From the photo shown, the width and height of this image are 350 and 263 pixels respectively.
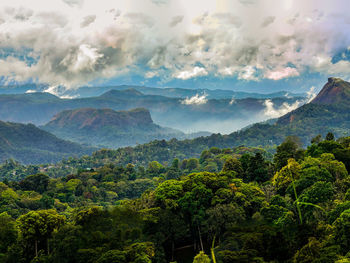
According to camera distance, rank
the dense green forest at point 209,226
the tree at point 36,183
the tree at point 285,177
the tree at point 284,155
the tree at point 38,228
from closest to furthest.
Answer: the dense green forest at point 209,226 < the tree at point 38,228 < the tree at point 285,177 < the tree at point 284,155 < the tree at point 36,183

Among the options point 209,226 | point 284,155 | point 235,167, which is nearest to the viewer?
point 209,226

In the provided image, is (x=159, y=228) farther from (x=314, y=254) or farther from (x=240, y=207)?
(x=314, y=254)

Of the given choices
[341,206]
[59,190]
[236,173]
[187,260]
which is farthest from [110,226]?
[59,190]

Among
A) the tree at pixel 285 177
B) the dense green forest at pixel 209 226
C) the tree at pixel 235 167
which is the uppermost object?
the tree at pixel 235 167

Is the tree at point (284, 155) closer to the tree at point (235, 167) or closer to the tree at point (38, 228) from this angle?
the tree at point (235, 167)

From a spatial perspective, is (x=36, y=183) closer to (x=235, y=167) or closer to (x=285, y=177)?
(x=235, y=167)

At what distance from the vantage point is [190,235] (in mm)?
31922

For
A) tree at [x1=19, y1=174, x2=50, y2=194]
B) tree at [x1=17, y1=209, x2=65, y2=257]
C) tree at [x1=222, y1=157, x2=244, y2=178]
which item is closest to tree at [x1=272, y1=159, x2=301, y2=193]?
tree at [x1=222, y1=157, x2=244, y2=178]

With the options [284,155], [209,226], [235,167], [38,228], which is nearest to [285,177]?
Answer: [284,155]

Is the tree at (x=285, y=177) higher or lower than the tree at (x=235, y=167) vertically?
lower

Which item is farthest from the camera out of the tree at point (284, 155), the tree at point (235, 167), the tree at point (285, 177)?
the tree at point (235, 167)

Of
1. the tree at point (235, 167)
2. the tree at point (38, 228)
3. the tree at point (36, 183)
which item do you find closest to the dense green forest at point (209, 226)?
the tree at point (38, 228)

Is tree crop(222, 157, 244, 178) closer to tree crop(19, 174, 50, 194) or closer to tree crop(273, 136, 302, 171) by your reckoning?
tree crop(273, 136, 302, 171)

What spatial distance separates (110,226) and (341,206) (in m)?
Answer: 18.2
